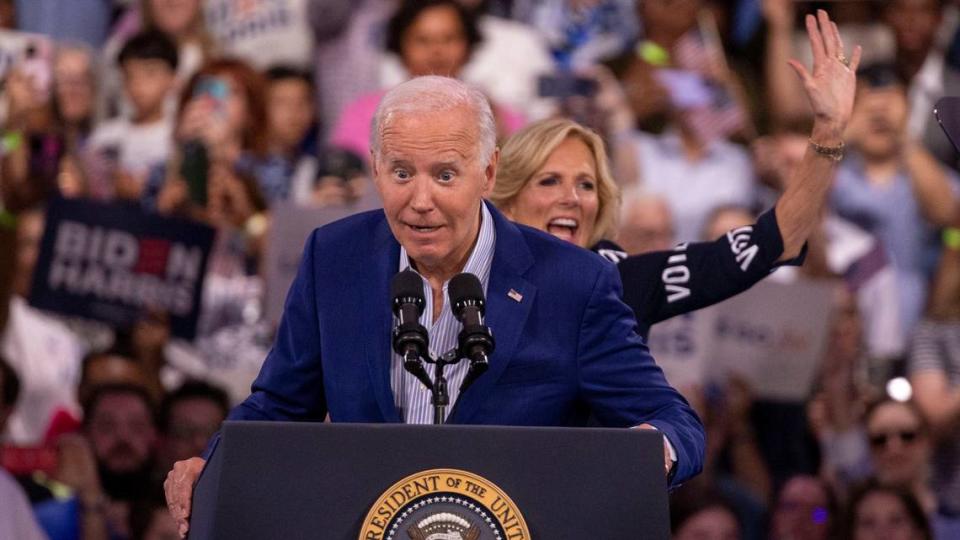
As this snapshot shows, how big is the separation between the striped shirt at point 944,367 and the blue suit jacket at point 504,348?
3651mm

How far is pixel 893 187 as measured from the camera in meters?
6.87

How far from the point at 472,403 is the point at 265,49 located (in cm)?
470

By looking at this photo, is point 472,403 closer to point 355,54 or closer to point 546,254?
point 546,254

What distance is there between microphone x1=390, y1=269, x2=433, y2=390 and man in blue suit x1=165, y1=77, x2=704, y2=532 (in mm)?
141

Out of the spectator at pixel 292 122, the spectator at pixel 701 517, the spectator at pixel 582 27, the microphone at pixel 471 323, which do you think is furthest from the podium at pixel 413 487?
the spectator at pixel 582 27

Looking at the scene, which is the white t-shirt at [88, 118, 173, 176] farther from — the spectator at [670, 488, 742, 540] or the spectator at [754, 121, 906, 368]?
the spectator at [670, 488, 742, 540]

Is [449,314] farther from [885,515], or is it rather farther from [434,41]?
[434,41]

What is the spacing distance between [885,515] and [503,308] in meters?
3.46

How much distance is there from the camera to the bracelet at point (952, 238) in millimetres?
6789

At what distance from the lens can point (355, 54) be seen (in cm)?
712

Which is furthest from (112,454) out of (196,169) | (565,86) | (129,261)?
(565,86)

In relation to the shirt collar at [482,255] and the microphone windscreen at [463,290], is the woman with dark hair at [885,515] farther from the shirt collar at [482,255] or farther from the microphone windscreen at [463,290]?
the microphone windscreen at [463,290]

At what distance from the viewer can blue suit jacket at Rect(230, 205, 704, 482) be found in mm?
2848

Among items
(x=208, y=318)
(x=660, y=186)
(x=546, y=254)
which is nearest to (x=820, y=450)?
(x=660, y=186)
